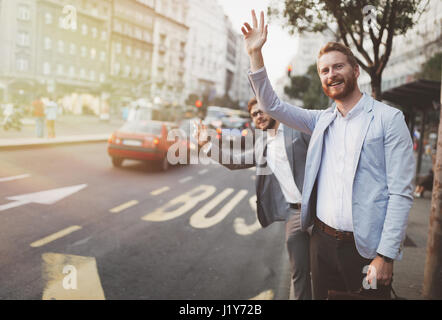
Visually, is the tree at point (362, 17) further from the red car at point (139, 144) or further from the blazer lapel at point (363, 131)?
the red car at point (139, 144)

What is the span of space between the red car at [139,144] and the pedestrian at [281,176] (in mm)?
9122

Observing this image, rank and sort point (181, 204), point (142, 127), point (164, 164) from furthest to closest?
point (164, 164) → point (142, 127) → point (181, 204)

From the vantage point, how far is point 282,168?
10.4 ft

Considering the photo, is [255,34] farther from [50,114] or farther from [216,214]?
[216,214]

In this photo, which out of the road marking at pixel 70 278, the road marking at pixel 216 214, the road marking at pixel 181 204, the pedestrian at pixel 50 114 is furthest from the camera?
the road marking at pixel 181 204

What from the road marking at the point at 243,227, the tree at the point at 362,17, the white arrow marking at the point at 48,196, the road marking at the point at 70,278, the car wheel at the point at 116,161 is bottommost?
the road marking at the point at 243,227

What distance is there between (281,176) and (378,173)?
1257 mm

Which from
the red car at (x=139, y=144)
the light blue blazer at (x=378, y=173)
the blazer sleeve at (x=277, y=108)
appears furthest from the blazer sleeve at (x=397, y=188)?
the red car at (x=139, y=144)

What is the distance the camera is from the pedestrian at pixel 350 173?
189cm

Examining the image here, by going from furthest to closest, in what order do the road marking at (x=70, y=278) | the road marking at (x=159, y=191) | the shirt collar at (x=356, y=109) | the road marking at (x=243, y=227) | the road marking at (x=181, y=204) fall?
the road marking at (x=159, y=191) → the road marking at (x=181, y=204) → the road marking at (x=243, y=227) → the road marking at (x=70, y=278) → the shirt collar at (x=356, y=109)

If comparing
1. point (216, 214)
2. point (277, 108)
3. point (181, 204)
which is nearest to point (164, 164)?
point (181, 204)

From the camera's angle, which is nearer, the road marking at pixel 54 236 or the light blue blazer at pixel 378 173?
the light blue blazer at pixel 378 173

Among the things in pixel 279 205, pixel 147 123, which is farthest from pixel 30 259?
pixel 147 123
